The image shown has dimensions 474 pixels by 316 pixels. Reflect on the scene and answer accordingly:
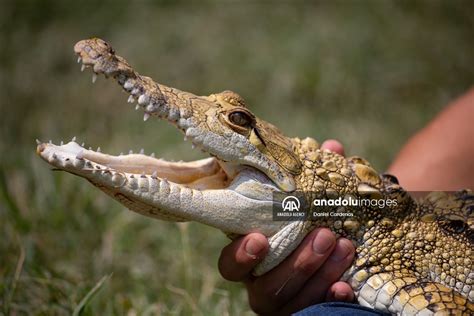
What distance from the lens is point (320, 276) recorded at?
2234mm

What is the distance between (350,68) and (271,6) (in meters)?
1.96

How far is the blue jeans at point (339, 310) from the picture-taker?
2041mm

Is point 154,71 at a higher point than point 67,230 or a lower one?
higher

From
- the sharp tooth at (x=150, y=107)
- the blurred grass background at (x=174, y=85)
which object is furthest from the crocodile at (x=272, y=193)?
the blurred grass background at (x=174, y=85)

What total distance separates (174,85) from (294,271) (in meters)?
4.79

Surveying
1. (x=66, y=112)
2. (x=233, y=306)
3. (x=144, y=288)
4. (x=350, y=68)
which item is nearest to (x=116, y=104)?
(x=66, y=112)

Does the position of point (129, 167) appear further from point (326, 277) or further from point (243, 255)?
point (326, 277)

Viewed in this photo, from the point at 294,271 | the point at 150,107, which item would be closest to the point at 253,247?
the point at 294,271

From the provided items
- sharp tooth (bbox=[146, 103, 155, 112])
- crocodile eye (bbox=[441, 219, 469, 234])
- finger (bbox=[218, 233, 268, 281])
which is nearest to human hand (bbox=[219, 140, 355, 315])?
finger (bbox=[218, 233, 268, 281])

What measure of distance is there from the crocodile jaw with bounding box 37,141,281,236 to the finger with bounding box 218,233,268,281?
0.04 metres

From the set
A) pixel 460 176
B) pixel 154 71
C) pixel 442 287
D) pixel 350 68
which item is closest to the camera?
pixel 442 287

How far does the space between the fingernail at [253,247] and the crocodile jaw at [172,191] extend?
2.0 inches

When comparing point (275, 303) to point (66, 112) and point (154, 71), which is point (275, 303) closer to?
point (66, 112)

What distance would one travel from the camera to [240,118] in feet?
7.12
